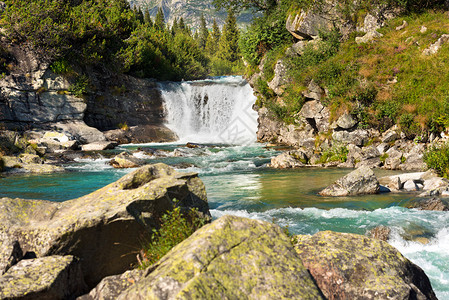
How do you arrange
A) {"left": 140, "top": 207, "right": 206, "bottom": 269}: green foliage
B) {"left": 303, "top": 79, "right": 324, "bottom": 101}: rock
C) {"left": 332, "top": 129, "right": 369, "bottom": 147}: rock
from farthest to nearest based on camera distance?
1. {"left": 303, "top": 79, "right": 324, "bottom": 101}: rock
2. {"left": 332, "top": 129, "right": 369, "bottom": 147}: rock
3. {"left": 140, "top": 207, "right": 206, "bottom": 269}: green foliage

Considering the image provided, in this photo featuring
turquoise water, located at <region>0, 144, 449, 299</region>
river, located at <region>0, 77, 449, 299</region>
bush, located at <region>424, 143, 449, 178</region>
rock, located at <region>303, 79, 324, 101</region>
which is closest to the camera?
turquoise water, located at <region>0, 144, 449, 299</region>

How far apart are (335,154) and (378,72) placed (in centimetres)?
572

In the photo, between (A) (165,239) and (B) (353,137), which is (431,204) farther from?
(B) (353,137)

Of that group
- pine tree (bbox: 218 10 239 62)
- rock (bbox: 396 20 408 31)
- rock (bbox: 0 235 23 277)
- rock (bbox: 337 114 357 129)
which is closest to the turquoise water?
rock (bbox: 337 114 357 129)

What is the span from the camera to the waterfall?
108 feet

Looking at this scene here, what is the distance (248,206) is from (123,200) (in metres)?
5.67

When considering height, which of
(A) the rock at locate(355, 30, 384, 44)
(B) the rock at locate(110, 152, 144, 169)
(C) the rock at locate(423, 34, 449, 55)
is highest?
(A) the rock at locate(355, 30, 384, 44)

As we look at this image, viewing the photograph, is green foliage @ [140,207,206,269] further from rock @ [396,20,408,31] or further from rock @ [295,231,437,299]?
rock @ [396,20,408,31]

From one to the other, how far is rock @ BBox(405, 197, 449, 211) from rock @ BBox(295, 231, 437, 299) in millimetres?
5327

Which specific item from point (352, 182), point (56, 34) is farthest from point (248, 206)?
point (56, 34)

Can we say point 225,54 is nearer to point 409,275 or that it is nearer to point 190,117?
point 190,117

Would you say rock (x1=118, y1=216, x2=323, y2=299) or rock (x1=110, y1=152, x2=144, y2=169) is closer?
rock (x1=118, y1=216, x2=323, y2=299)

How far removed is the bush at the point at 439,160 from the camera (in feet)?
42.3

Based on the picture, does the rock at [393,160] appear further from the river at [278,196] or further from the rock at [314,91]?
the rock at [314,91]
